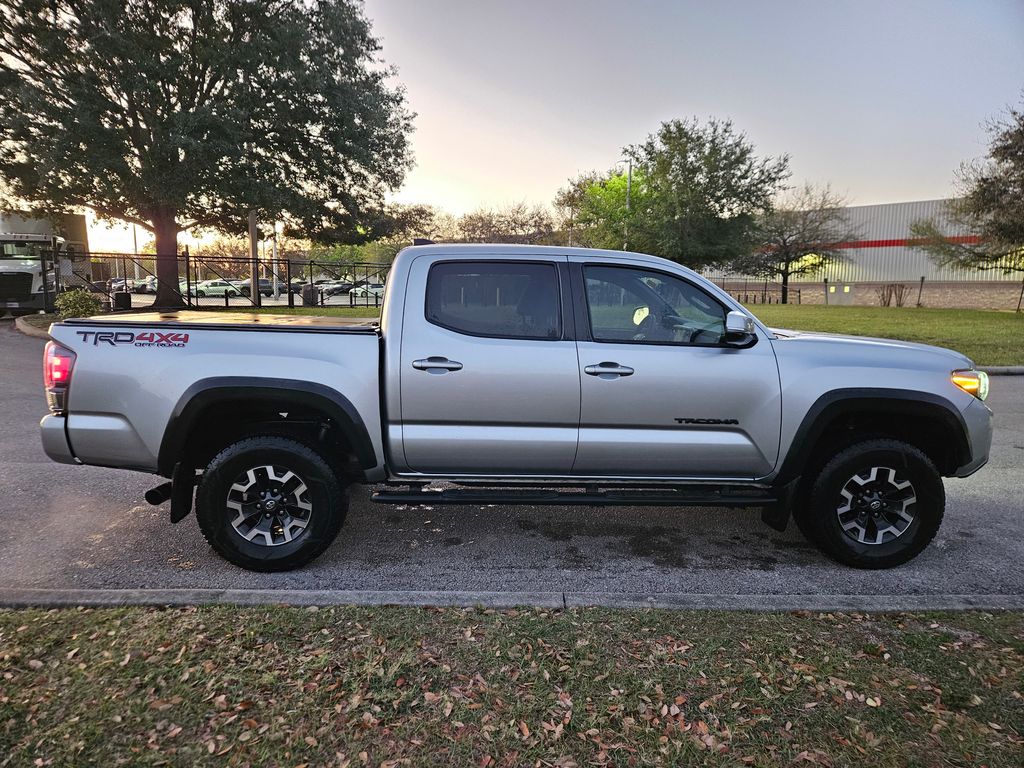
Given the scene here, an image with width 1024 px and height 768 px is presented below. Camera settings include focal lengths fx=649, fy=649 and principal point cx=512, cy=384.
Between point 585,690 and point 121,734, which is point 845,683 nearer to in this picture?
point 585,690

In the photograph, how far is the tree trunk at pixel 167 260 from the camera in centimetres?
2088

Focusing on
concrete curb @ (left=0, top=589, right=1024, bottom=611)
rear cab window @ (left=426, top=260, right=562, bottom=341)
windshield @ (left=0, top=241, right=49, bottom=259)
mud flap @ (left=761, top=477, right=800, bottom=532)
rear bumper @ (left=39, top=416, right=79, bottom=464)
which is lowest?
concrete curb @ (left=0, top=589, right=1024, bottom=611)

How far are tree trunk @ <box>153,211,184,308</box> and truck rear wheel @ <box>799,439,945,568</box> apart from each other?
21501 millimetres

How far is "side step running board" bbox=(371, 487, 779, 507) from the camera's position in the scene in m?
3.88

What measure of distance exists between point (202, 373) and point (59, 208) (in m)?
20.9

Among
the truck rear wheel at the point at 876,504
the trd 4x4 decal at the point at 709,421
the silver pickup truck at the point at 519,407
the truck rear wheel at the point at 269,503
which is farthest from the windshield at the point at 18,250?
the truck rear wheel at the point at 876,504

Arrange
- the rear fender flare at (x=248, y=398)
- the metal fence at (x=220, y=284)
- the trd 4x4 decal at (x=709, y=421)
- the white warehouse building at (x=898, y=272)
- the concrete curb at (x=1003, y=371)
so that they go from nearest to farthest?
1. the rear fender flare at (x=248, y=398)
2. the trd 4x4 decal at (x=709, y=421)
3. the concrete curb at (x=1003, y=371)
4. the metal fence at (x=220, y=284)
5. the white warehouse building at (x=898, y=272)

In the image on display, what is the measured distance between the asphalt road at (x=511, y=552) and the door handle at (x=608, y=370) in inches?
48.0

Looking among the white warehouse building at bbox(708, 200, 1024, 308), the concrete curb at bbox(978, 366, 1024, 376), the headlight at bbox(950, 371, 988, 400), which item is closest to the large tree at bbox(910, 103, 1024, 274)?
the white warehouse building at bbox(708, 200, 1024, 308)

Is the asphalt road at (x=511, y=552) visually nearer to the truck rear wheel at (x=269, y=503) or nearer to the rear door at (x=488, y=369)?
the truck rear wheel at (x=269, y=503)

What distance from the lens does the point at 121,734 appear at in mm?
2428

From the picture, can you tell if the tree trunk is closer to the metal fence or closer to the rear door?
the metal fence

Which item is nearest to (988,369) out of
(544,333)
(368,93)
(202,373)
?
(544,333)

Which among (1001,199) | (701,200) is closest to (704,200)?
(701,200)
